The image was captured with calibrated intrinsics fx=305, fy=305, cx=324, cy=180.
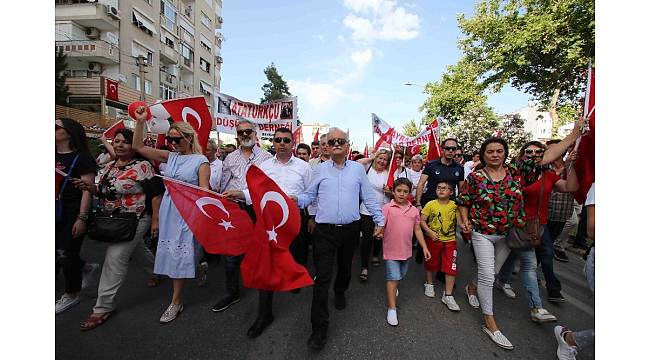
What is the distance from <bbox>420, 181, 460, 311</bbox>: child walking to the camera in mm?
3617

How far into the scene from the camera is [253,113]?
19.9 feet

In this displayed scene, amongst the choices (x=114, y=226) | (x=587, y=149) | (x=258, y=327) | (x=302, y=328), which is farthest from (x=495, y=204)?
(x=114, y=226)

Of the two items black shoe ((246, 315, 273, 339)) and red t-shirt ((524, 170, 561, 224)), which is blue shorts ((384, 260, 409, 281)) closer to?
black shoe ((246, 315, 273, 339))

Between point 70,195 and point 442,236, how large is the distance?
4.12 meters

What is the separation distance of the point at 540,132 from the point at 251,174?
7177 cm

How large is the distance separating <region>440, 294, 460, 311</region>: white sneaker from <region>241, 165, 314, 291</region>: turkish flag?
1.86 m

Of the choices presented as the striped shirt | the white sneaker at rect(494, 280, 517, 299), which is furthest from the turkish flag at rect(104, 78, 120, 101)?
the white sneaker at rect(494, 280, 517, 299)

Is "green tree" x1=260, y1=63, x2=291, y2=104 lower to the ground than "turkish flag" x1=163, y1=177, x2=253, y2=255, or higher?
higher

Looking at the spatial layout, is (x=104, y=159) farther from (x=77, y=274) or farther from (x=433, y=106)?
(x=433, y=106)

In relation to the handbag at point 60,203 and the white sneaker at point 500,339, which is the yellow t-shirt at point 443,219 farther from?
the handbag at point 60,203

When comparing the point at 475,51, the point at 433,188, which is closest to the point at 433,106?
the point at 475,51

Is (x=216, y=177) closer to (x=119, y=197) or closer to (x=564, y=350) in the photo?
(x=119, y=197)

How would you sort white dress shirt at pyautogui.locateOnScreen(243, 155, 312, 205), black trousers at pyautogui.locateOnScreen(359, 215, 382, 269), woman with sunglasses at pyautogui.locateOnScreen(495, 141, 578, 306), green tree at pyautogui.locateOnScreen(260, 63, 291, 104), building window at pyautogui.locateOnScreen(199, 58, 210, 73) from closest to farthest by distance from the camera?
woman with sunglasses at pyautogui.locateOnScreen(495, 141, 578, 306) < white dress shirt at pyautogui.locateOnScreen(243, 155, 312, 205) < black trousers at pyautogui.locateOnScreen(359, 215, 382, 269) < building window at pyautogui.locateOnScreen(199, 58, 210, 73) < green tree at pyautogui.locateOnScreen(260, 63, 291, 104)

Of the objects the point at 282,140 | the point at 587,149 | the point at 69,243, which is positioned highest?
the point at 282,140
